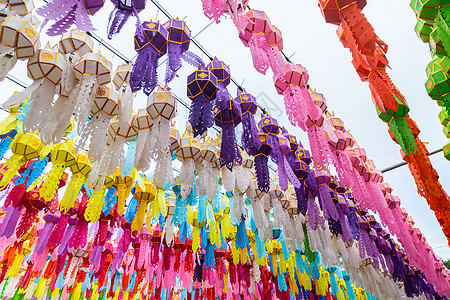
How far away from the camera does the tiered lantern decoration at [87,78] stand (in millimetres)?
1927

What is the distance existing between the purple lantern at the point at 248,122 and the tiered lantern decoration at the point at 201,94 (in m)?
0.43

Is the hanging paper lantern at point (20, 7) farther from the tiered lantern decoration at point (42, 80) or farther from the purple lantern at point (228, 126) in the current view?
the purple lantern at point (228, 126)

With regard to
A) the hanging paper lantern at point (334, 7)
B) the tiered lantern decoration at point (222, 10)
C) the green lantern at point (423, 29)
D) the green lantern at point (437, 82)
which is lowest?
the green lantern at point (437, 82)

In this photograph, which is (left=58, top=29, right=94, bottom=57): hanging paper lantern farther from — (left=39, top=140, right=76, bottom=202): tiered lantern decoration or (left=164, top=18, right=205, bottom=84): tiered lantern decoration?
(left=39, top=140, right=76, bottom=202): tiered lantern decoration

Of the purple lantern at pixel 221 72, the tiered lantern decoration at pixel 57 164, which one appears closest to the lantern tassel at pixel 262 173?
the purple lantern at pixel 221 72

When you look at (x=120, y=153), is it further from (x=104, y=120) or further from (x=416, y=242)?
(x=416, y=242)

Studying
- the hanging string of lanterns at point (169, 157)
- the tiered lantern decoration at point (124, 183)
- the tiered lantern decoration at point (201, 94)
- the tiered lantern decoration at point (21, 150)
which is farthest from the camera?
the tiered lantern decoration at point (124, 183)

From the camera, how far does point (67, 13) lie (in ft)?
5.52

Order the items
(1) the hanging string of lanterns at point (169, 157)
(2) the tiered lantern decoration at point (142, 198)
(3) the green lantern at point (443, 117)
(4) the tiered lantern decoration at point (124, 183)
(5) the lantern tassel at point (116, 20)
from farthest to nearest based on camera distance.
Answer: (2) the tiered lantern decoration at point (142, 198) < (4) the tiered lantern decoration at point (124, 183) < (3) the green lantern at point (443, 117) < (1) the hanging string of lanterns at point (169, 157) < (5) the lantern tassel at point (116, 20)

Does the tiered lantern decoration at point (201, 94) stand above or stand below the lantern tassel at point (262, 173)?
above

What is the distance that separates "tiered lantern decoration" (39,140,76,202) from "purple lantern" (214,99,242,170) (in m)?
1.73

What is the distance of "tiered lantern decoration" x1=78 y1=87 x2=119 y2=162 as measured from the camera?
2.18 meters

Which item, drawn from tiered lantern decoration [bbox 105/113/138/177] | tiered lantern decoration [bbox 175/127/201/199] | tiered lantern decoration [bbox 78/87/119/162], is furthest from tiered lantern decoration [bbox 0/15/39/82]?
tiered lantern decoration [bbox 175/127/201/199]

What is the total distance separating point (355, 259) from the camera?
5145 millimetres
